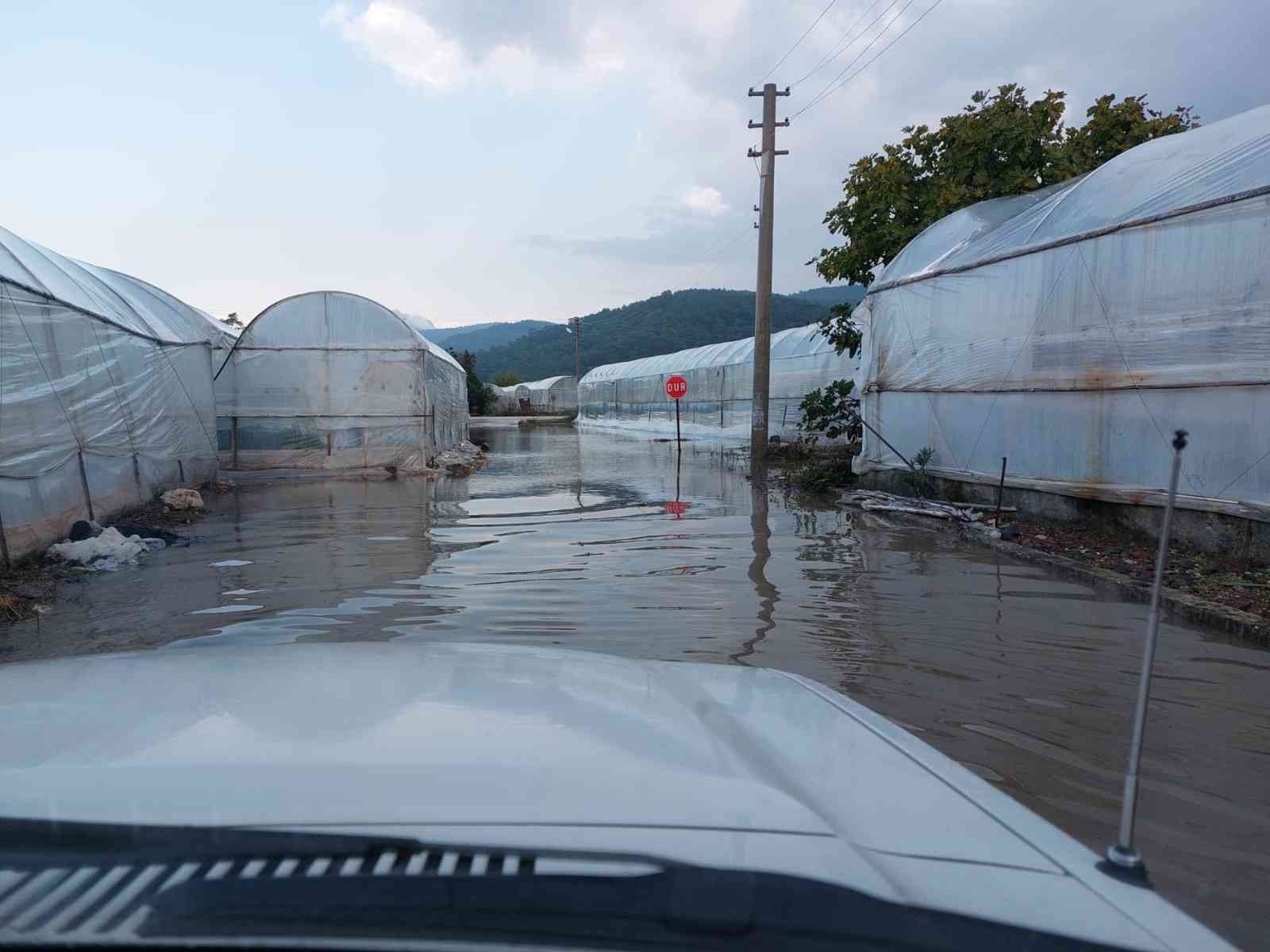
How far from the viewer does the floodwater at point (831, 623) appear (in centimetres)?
380

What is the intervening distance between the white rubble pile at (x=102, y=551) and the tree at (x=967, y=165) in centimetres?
1174

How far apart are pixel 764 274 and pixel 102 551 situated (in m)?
14.4

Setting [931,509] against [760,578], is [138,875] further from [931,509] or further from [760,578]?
[931,509]

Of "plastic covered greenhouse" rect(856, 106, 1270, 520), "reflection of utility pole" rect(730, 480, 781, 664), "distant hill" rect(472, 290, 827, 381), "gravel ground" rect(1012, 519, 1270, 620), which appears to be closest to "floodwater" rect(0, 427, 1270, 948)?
"reflection of utility pole" rect(730, 480, 781, 664)

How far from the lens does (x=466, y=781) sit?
1.47m

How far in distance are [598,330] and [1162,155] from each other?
141308 mm

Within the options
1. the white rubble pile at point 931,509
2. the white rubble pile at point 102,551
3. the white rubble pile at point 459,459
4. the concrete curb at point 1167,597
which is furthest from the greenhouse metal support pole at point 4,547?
the white rubble pile at point 459,459

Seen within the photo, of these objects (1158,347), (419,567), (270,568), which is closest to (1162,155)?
(1158,347)

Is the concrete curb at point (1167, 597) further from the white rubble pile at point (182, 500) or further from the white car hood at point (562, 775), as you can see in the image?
the white rubble pile at point (182, 500)

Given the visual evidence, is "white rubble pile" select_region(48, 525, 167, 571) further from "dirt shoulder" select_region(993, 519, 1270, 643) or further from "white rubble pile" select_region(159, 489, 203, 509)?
"dirt shoulder" select_region(993, 519, 1270, 643)

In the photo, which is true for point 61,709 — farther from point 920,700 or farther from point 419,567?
point 419,567

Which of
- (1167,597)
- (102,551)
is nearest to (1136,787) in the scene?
(1167,597)

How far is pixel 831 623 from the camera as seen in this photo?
21.5 ft

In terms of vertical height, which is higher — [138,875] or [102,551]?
[138,875]
